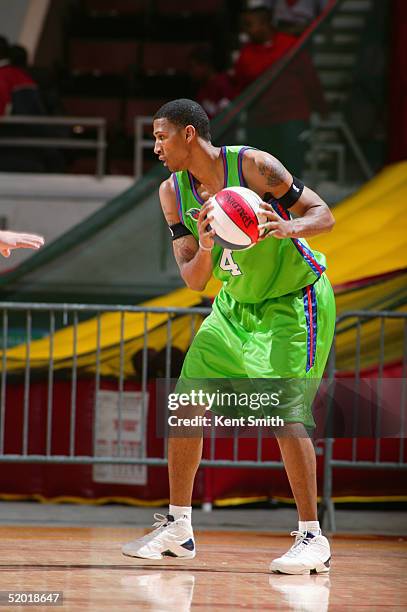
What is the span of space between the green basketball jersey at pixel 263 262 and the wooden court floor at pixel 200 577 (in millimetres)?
1269

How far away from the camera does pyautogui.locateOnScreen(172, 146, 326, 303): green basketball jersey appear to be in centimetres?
543

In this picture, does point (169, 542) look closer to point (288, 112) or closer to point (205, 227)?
point (205, 227)

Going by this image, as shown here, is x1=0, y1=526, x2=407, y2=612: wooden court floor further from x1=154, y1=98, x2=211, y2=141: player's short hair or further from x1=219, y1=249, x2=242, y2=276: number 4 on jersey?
x1=154, y1=98, x2=211, y2=141: player's short hair

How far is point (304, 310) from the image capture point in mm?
5492

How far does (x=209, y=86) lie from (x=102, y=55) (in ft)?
12.6

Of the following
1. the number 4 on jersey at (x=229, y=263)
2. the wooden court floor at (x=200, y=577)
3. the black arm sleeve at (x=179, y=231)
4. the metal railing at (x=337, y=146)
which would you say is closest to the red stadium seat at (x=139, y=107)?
the metal railing at (x=337, y=146)

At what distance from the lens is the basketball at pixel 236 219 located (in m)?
5.00

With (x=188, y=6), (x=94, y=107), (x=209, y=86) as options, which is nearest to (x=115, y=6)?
(x=188, y=6)

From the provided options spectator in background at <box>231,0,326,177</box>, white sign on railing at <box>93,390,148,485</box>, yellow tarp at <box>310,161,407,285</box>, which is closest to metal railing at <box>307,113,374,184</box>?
spectator in background at <box>231,0,326,177</box>

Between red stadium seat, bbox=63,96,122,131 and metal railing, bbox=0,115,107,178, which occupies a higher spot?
red stadium seat, bbox=63,96,122,131

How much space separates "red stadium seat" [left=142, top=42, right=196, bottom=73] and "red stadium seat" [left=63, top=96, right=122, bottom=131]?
118cm

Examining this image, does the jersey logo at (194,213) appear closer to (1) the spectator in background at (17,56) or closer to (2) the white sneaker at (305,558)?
(2) the white sneaker at (305,558)

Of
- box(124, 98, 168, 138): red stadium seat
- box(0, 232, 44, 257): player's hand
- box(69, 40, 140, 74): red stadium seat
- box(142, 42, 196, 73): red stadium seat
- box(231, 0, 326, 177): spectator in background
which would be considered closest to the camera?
box(0, 232, 44, 257): player's hand

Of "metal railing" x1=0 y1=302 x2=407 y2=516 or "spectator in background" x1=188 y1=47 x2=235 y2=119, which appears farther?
"spectator in background" x1=188 y1=47 x2=235 y2=119
